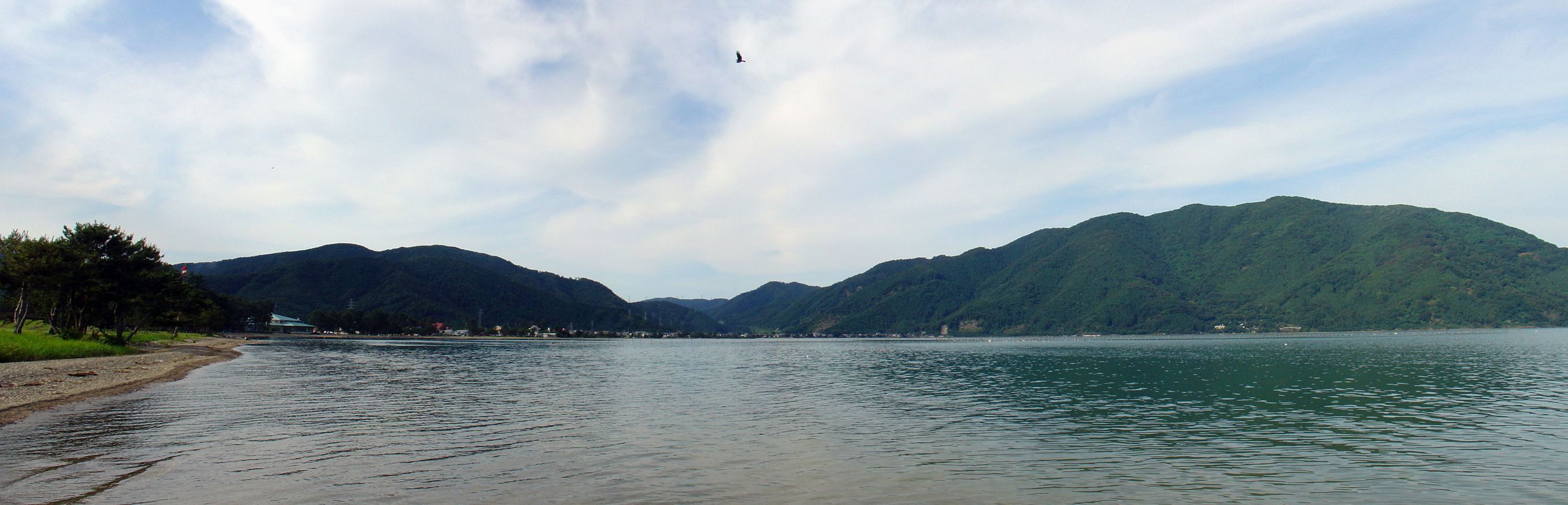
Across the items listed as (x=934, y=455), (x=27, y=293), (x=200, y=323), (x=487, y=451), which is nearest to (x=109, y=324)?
(x=27, y=293)

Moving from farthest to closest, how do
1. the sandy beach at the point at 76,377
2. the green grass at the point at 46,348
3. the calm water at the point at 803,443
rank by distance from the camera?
the green grass at the point at 46,348 → the sandy beach at the point at 76,377 → the calm water at the point at 803,443

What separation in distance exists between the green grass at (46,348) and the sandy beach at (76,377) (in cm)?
90

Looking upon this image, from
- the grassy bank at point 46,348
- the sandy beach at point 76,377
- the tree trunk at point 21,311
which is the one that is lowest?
the sandy beach at point 76,377

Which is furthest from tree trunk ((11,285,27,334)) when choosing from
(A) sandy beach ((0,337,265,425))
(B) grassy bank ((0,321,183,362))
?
(A) sandy beach ((0,337,265,425))

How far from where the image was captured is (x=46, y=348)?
5441cm

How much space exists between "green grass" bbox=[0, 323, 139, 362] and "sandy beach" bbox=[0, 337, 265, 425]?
0.90m

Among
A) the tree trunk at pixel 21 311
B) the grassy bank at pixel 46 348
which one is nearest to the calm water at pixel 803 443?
the grassy bank at pixel 46 348

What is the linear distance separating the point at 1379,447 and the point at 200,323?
200 metres

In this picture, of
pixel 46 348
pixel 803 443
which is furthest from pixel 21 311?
pixel 803 443

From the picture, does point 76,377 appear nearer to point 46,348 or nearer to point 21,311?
point 46,348

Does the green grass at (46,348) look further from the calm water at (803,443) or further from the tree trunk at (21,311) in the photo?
the calm water at (803,443)

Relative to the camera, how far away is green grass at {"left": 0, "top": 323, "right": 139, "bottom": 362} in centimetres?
4869

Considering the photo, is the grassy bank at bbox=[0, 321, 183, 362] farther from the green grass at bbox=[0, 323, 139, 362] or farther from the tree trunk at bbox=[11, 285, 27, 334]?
the tree trunk at bbox=[11, 285, 27, 334]

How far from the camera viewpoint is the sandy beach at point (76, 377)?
31984mm
